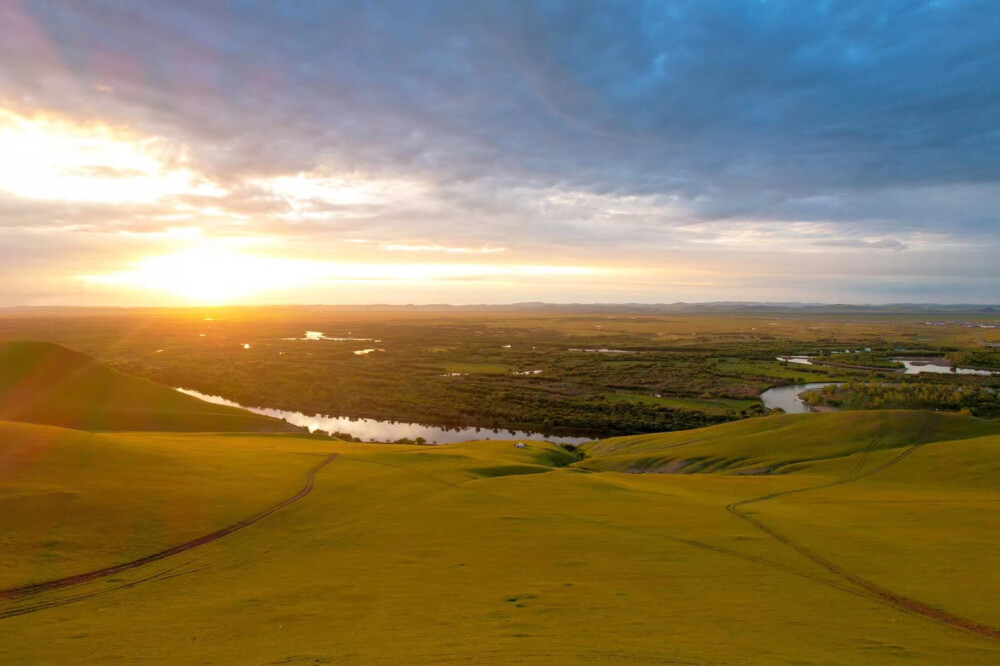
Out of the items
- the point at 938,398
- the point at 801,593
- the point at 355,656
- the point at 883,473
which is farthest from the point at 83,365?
the point at 938,398

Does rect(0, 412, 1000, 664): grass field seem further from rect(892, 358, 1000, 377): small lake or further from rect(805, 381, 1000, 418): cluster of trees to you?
rect(892, 358, 1000, 377): small lake

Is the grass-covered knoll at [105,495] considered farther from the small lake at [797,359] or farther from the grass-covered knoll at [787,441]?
the small lake at [797,359]

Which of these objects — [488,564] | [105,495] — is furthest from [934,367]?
[105,495]

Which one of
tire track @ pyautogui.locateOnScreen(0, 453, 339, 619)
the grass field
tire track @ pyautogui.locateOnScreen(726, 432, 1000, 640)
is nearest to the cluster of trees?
the grass field

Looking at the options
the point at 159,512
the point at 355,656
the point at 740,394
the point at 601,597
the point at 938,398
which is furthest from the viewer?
the point at 740,394

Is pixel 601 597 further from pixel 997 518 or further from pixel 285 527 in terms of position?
pixel 997 518

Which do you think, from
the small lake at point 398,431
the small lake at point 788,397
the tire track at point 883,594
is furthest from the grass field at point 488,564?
the small lake at point 788,397

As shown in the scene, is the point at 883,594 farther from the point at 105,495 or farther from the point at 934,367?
the point at 934,367
